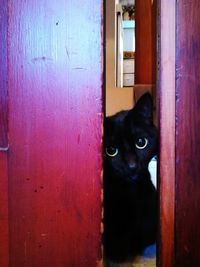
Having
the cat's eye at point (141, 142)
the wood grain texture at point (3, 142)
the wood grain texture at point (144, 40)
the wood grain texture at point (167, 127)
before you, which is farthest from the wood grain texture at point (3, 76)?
the wood grain texture at point (144, 40)

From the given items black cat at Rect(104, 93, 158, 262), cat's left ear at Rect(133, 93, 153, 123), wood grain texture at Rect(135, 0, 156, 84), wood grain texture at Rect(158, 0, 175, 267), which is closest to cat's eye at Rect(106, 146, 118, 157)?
black cat at Rect(104, 93, 158, 262)

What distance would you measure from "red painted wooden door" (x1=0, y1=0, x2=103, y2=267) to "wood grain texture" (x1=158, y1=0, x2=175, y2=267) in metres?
0.10

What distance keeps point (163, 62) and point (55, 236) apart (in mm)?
311

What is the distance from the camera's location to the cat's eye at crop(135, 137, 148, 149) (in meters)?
1.01

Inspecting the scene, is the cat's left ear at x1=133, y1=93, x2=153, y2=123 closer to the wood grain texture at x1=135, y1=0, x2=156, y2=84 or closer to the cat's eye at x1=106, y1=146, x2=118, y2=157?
the cat's eye at x1=106, y1=146, x2=118, y2=157

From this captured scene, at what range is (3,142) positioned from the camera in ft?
1.68

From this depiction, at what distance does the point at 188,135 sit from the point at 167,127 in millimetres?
34

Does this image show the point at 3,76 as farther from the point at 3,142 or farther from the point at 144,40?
the point at 144,40

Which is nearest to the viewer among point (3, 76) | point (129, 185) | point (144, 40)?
point (3, 76)

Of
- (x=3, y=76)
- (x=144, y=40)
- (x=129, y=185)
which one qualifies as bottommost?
(x=129, y=185)

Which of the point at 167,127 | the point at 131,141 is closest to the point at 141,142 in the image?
the point at 131,141

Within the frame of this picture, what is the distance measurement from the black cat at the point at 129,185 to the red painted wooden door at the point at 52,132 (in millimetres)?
371

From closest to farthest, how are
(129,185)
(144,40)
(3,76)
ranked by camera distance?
(3,76) < (129,185) < (144,40)

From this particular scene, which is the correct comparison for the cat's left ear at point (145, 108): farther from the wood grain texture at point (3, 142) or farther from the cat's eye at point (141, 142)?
the wood grain texture at point (3, 142)
